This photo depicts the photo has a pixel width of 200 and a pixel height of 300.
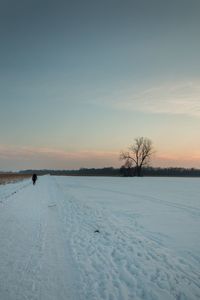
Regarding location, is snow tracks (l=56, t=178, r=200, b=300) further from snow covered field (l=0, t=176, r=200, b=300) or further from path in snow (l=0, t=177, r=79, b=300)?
path in snow (l=0, t=177, r=79, b=300)

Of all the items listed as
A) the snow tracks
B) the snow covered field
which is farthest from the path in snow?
the snow tracks

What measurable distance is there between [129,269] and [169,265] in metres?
1.01

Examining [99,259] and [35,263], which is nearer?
[35,263]

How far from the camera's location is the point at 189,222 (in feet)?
41.4

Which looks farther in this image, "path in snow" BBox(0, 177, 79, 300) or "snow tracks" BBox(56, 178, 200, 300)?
"snow tracks" BBox(56, 178, 200, 300)

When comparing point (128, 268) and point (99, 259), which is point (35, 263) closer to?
point (99, 259)

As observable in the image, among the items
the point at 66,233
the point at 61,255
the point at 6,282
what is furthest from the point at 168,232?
the point at 6,282

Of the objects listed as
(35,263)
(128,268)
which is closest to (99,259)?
(128,268)

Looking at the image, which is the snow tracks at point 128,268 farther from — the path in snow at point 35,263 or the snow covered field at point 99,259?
the path in snow at point 35,263

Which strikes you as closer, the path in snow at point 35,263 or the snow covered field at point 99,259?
the path in snow at point 35,263

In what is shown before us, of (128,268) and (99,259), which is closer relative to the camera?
(128,268)

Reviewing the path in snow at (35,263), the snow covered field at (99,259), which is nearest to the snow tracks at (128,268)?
the snow covered field at (99,259)

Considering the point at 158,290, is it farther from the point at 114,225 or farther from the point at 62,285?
the point at 114,225

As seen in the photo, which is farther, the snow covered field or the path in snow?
the snow covered field
